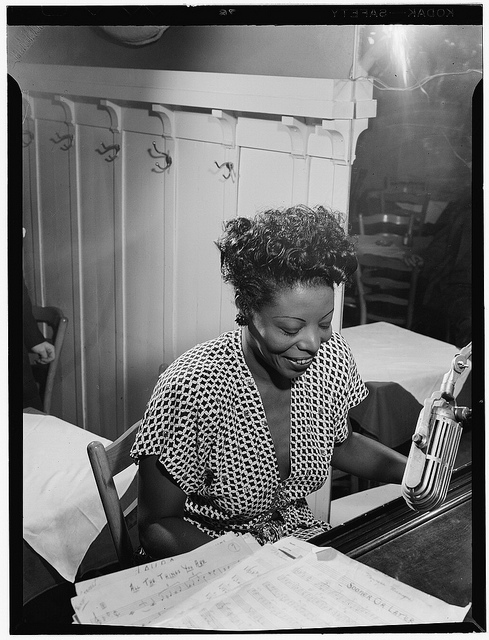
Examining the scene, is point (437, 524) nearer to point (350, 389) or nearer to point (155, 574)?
point (350, 389)

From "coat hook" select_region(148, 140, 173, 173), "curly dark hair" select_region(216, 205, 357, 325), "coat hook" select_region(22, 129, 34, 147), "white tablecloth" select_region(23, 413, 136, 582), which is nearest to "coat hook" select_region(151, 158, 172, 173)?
"coat hook" select_region(148, 140, 173, 173)

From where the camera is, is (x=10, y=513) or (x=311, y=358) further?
(x=10, y=513)

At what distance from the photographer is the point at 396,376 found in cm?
202

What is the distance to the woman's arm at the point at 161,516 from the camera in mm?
1872

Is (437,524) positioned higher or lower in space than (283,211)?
lower

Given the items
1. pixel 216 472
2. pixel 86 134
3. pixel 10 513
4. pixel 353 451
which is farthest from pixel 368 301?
pixel 10 513

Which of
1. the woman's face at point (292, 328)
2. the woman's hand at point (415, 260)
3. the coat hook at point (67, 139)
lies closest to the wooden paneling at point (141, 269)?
the coat hook at point (67, 139)

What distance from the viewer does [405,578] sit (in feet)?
6.16

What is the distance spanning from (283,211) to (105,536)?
0.88 m

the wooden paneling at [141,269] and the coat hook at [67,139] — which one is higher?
the coat hook at [67,139]

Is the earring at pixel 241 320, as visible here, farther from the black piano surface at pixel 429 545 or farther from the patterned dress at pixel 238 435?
the black piano surface at pixel 429 545

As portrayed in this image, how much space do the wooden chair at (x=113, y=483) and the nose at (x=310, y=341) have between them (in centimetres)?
44

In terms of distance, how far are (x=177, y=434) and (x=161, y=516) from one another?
0.20 metres

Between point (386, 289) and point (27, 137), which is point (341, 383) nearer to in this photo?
point (386, 289)
